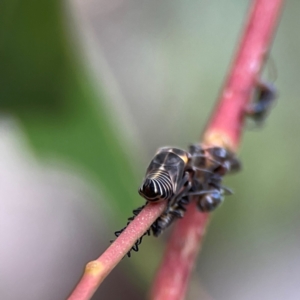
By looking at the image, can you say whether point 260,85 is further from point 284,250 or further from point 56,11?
point 284,250

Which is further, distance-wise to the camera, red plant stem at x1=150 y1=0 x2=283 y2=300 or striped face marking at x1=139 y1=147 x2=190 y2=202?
red plant stem at x1=150 y1=0 x2=283 y2=300

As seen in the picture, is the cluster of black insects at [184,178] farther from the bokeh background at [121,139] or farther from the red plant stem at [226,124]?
the bokeh background at [121,139]

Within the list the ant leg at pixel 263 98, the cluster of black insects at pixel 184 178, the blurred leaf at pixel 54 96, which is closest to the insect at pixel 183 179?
the cluster of black insects at pixel 184 178

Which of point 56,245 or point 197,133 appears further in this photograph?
point 197,133

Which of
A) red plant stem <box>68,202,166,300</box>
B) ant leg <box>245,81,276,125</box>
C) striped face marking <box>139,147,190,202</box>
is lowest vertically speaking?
red plant stem <box>68,202,166,300</box>

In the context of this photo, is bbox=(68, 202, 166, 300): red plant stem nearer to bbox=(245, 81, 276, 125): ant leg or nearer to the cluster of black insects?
the cluster of black insects

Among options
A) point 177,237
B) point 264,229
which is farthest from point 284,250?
point 177,237

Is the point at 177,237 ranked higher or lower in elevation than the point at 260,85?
lower

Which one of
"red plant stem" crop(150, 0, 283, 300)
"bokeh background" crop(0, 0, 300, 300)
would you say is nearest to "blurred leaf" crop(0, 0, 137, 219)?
"bokeh background" crop(0, 0, 300, 300)
